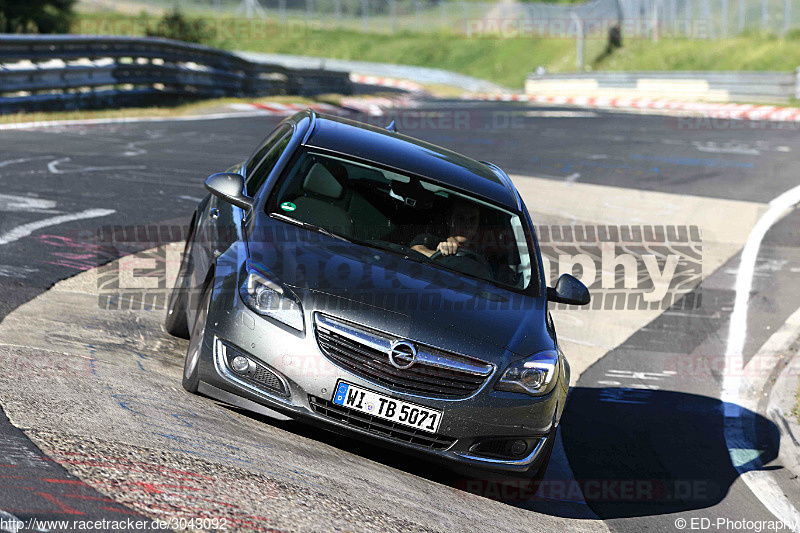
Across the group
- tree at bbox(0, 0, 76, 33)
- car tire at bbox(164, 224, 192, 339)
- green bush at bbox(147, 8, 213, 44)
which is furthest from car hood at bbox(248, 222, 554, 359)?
green bush at bbox(147, 8, 213, 44)

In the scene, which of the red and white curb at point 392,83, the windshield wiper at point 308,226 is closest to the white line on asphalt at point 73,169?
the windshield wiper at point 308,226

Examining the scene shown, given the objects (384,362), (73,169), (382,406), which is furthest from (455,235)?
(73,169)

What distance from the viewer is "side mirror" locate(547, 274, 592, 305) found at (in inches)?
241

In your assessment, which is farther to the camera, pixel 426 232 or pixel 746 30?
pixel 746 30

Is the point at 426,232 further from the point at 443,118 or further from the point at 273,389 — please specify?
the point at 443,118

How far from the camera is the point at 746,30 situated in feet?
153

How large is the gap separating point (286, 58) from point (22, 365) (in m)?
55.6

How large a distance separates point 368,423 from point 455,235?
1.70 m

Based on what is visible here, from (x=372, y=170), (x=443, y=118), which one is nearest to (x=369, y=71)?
(x=443, y=118)

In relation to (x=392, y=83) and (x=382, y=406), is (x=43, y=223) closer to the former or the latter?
(x=382, y=406)

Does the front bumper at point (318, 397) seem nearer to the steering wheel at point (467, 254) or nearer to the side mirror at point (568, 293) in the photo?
the side mirror at point (568, 293)

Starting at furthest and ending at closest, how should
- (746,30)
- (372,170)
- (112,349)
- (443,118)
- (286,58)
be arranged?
1. (286,58)
2. (746,30)
3. (443,118)
4. (372,170)
5. (112,349)

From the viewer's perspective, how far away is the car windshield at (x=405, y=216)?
6039 mm

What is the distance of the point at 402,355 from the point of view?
16.2ft
